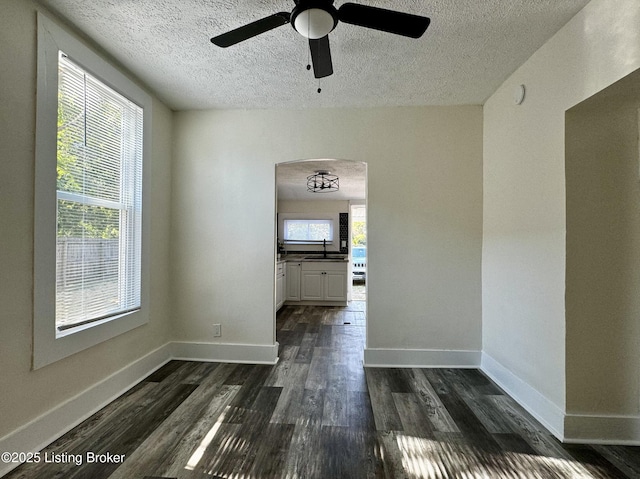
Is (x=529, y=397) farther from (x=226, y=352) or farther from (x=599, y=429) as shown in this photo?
(x=226, y=352)

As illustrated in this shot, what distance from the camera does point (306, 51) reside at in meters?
2.03

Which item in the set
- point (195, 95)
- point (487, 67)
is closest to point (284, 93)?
point (195, 95)

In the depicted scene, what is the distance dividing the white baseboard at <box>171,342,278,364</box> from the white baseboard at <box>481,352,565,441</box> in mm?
1944

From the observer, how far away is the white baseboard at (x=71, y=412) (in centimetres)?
155

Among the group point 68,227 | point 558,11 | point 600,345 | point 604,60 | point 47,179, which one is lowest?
point 600,345

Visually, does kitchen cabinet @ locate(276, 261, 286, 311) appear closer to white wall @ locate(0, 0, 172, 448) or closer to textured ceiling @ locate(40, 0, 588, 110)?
textured ceiling @ locate(40, 0, 588, 110)

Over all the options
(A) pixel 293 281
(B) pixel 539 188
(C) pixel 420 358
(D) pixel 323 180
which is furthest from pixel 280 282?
(B) pixel 539 188

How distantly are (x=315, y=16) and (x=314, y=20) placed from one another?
0.02 m

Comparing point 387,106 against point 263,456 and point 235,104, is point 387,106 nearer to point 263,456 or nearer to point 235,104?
point 235,104

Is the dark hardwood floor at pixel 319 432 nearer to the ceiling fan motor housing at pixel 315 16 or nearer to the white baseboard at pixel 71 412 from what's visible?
the white baseboard at pixel 71 412

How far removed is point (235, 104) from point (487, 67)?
6.97 ft

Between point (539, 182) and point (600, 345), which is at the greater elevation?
point (539, 182)

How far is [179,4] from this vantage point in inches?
64.4

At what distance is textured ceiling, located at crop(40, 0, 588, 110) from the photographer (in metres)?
1.67
